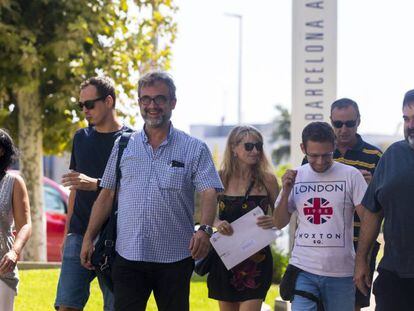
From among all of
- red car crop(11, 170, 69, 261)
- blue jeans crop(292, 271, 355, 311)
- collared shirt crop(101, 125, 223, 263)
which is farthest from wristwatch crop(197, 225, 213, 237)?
red car crop(11, 170, 69, 261)

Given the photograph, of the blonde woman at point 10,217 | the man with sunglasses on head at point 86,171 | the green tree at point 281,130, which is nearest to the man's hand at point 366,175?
the man with sunglasses on head at point 86,171

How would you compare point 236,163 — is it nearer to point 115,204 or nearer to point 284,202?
point 284,202

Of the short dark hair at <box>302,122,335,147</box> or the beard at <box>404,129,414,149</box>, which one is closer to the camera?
the beard at <box>404,129,414,149</box>

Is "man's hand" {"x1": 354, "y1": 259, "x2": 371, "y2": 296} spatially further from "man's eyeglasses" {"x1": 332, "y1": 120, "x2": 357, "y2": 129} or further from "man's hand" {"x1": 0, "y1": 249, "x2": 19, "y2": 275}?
"man's hand" {"x1": 0, "y1": 249, "x2": 19, "y2": 275}

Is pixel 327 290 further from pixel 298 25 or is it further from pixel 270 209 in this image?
pixel 298 25

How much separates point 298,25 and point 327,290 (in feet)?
20.4

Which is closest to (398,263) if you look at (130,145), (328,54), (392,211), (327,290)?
(392,211)

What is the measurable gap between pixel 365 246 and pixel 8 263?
2179 millimetres

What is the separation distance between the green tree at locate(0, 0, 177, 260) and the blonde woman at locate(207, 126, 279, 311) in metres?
6.96

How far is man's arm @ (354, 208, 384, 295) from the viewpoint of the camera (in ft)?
18.1

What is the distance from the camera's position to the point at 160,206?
580cm

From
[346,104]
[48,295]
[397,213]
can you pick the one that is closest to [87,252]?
[397,213]

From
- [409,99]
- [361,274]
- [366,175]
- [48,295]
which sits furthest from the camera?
[48,295]

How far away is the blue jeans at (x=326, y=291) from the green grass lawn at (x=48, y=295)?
3.82 meters
